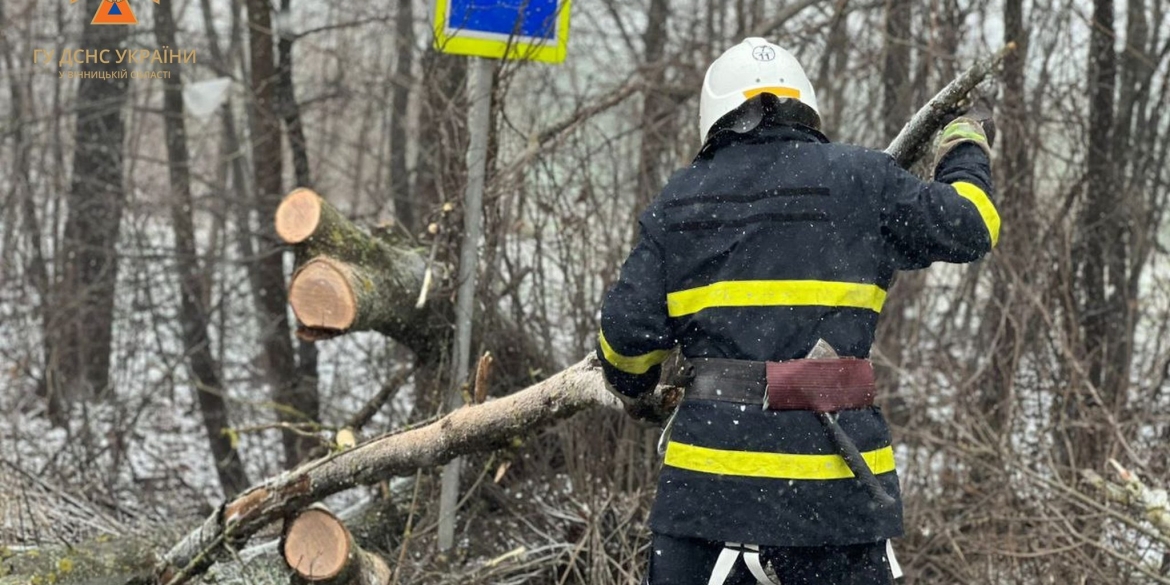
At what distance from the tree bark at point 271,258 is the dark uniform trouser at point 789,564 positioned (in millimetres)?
5953

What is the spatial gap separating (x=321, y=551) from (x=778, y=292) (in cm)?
222

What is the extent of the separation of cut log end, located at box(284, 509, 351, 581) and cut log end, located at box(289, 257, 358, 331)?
82 cm

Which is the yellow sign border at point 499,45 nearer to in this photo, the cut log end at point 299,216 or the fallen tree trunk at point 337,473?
the cut log end at point 299,216

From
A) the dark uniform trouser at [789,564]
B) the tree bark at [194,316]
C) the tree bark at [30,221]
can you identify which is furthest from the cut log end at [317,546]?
the tree bark at [30,221]

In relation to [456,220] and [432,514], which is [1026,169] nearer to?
[456,220]

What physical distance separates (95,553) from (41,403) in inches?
274

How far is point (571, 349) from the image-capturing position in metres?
5.91

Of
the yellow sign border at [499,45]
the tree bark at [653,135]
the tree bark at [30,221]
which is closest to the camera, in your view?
the yellow sign border at [499,45]

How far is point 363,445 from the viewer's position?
14.4 ft

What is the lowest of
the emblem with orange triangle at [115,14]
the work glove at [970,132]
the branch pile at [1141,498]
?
the branch pile at [1141,498]

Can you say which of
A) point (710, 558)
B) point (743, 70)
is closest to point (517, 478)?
point (710, 558)

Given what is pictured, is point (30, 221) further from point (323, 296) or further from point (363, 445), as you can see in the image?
point (363, 445)

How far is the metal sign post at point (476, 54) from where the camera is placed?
4.74m

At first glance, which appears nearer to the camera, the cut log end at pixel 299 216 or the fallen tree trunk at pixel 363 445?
the fallen tree trunk at pixel 363 445
